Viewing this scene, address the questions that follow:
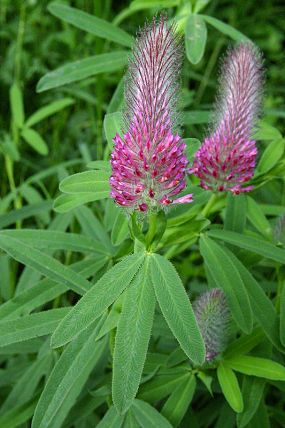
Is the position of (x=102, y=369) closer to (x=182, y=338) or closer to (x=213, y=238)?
(x=213, y=238)

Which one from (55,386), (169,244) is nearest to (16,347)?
(55,386)

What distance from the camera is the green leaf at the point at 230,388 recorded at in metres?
1.44

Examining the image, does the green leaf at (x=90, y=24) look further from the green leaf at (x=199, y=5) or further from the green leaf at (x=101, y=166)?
the green leaf at (x=101, y=166)

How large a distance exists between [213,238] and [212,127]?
0.29 m

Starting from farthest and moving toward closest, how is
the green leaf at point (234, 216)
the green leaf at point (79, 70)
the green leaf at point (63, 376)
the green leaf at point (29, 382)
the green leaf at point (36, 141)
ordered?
the green leaf at point (36, 141)
the green leaf at point (79, 70)
the green leaf at point (29, 382)
the green leaf at point (234, 216)
the green leaf at point (63, 376)

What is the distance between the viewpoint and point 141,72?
1170 mm

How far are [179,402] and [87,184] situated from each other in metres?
0.61

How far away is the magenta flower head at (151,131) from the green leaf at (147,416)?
544 millimetres

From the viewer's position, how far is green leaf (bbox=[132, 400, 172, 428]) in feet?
4.77

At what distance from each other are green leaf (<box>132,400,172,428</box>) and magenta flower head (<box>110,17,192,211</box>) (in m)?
0.54

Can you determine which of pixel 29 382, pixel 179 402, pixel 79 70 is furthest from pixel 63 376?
pixel 79 70

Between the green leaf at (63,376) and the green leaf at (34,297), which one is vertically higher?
the green leaf at (34,297)

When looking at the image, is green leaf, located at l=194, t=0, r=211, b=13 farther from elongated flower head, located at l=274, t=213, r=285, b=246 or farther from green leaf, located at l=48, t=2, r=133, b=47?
elongated flower head, located at l=274, t=213, r=285, b=246

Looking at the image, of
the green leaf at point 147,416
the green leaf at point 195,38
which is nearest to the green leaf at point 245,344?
the green leaf at point 147,416
